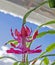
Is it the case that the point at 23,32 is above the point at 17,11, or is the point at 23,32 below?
above

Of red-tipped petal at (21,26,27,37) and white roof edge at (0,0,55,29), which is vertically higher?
red-tipped petal at (21,26,27,37)

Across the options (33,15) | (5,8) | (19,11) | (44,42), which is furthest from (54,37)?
(5,8)

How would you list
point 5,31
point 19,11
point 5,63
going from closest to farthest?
1. point 5,63
2. point 5,31
3. point 19,11

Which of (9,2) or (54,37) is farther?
(54,37)

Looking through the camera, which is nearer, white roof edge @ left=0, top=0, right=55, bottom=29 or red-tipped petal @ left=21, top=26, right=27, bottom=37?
red-tipped petal @ left=21, top=26, right=27, bottom=37

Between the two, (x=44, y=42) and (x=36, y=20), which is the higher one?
(x=36, y=20)

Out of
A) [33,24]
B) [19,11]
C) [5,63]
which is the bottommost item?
[5,63]

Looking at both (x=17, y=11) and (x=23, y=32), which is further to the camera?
(x=17, y=11)

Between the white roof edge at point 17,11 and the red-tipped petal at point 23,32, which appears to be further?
the white roof edge at point 17,11

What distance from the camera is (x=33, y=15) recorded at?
6.32 feet

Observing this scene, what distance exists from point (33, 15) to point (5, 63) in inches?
22.5

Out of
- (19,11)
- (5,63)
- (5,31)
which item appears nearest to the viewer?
(5,63)

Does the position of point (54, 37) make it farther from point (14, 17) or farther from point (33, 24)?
point (14, 17)

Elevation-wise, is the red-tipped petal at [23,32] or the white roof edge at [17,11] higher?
the red-tipped petal at [23,32]
